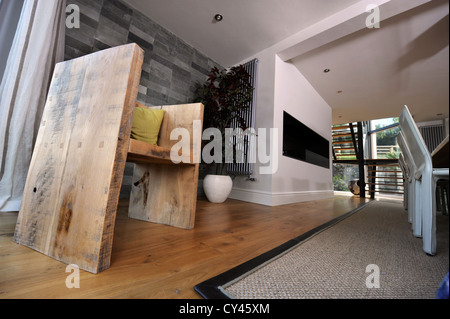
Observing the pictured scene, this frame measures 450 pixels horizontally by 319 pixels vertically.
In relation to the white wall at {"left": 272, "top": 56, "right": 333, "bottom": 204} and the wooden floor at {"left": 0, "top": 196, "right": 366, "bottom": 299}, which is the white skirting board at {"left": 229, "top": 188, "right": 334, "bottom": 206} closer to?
the white wall at {"left": 272, "top": 56, "right": 333, "bottom": 204}

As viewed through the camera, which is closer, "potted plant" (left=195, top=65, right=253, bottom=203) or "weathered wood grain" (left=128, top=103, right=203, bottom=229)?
"weathered wood grain" (left=128, top=103, right=203, bottom=229)

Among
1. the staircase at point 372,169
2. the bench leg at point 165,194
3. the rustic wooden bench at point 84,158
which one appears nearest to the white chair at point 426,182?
the bench leg at point 165,194

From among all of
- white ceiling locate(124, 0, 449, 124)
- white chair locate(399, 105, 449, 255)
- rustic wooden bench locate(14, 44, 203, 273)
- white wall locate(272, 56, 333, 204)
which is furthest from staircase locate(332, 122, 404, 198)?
rustic wooden bench locate(14, 44, 203, 273)

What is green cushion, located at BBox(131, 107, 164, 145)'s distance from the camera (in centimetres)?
121

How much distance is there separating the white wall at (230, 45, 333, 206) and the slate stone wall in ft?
3.43

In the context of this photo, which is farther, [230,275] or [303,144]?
[303,144]

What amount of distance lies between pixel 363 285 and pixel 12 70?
7.82 feet

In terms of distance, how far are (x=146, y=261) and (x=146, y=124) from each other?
821 millimetres

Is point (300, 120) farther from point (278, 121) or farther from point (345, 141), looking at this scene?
point (345, 141)

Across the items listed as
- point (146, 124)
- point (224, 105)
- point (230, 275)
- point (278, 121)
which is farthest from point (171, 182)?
point (278, 121)

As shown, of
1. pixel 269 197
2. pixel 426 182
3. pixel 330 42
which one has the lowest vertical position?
pixel 269 197

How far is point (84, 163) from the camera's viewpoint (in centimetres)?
74

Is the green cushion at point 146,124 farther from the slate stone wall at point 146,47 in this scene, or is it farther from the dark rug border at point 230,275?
the slate stone wall at point 146,47
